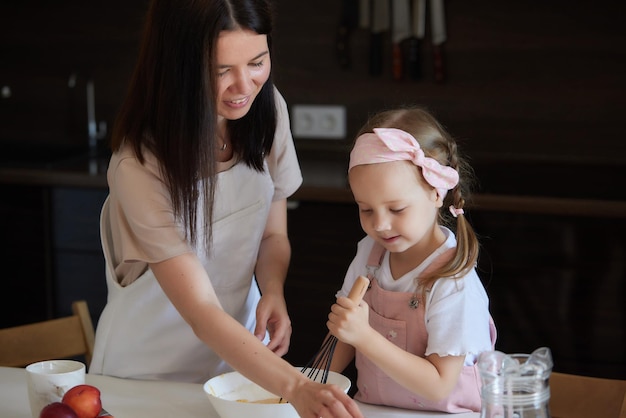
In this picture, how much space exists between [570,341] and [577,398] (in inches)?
39.7

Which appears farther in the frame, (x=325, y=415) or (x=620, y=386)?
(x=620, y=386)

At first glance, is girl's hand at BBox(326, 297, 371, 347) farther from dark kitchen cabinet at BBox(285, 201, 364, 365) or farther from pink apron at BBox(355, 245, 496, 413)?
dark kitchen cabinet at BBox(285, 201, 364, 365)

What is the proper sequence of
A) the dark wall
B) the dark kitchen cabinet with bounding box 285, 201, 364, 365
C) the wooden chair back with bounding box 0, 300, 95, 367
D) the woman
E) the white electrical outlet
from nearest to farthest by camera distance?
the woman
the wooden chair back with bounding box 0, 300, 95, 367
the dark kitchen cabinet with bounding box 285, 201, 364, 365
the dark wall
the white electrical outlet

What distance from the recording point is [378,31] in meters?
2.95

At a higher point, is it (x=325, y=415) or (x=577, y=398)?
(x=325, y=415)

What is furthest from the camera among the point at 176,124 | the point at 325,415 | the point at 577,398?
the point at 577,398

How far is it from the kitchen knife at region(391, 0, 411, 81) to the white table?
1643 mm

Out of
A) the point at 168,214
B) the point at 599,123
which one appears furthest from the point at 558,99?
the point at 168,214

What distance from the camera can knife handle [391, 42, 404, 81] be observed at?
294 cm

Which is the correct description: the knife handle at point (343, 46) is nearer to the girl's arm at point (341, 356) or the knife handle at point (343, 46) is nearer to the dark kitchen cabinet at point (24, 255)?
the dark kitchen cabinet at point (24, 255)

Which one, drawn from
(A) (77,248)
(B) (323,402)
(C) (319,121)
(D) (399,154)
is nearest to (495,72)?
(C) (319,121)

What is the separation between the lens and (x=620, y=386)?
1491 millimetres

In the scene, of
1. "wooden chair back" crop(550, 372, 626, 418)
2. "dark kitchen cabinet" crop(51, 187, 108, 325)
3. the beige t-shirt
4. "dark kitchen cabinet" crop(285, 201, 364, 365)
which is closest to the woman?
the beige t-shirt

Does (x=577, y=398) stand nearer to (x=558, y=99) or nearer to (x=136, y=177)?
(x=136, y=177)
